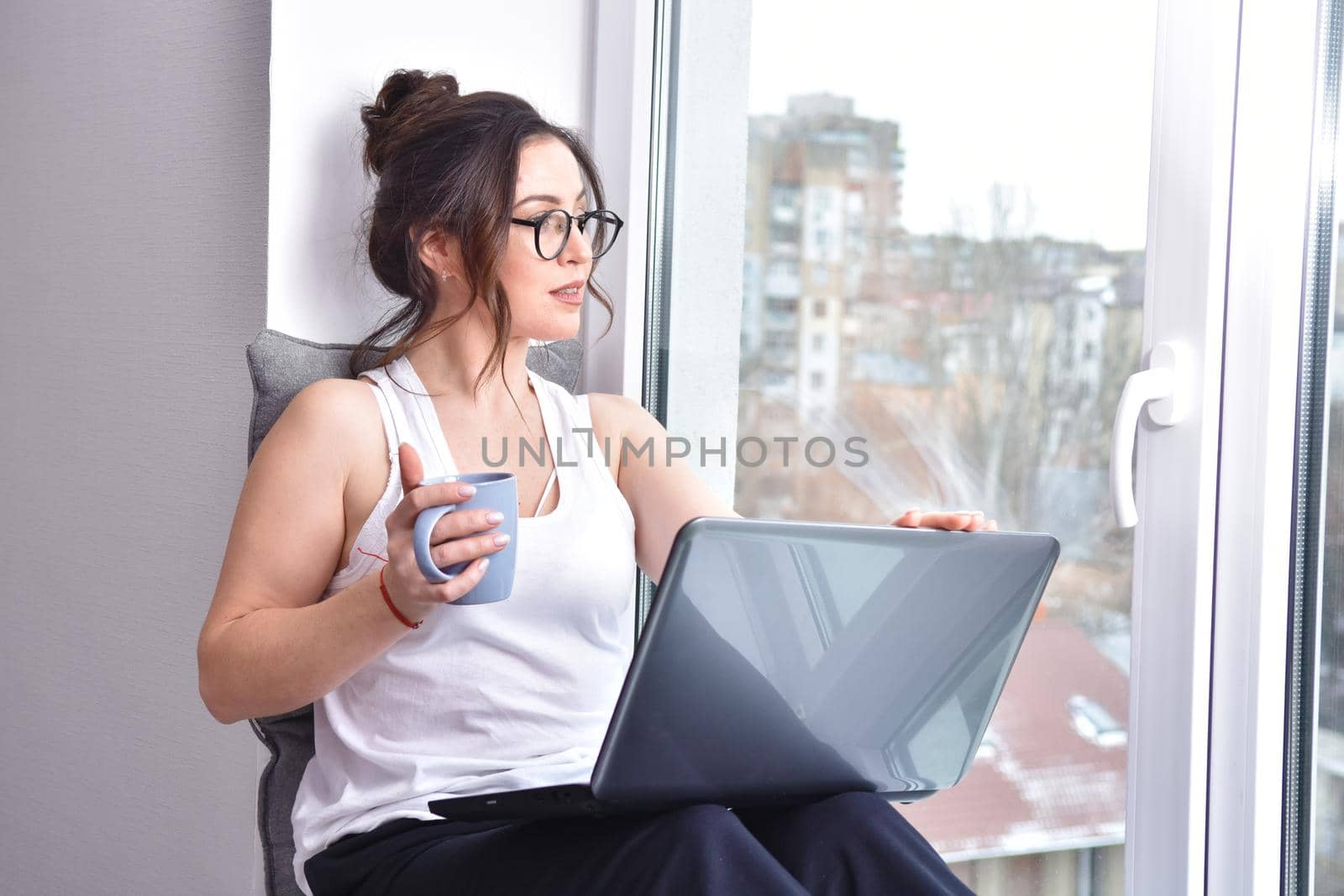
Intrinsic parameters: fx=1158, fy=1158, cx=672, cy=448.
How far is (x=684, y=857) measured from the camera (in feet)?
2.90

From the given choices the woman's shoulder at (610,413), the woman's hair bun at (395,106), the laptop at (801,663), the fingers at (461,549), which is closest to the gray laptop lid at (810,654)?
the laptop at (801,663)

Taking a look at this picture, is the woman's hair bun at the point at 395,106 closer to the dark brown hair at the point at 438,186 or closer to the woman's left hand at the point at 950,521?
the dark brown hair at the point at 438,186

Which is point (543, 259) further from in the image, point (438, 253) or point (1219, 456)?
point (1219, 456)

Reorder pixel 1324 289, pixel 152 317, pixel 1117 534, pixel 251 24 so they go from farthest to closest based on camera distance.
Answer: pixel 152 317, pixel 251 24, pixel 1117 534, pixel 1324 289

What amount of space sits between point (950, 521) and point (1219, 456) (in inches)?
11.8

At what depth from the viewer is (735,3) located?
69.8 inches

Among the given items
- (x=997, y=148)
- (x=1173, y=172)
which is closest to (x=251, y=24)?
(x=997, y=148)

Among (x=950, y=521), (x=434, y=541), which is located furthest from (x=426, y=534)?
(x=950, y=521)

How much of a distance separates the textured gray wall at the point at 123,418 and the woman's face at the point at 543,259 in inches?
14.9

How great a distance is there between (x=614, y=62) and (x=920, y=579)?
3.75 feet

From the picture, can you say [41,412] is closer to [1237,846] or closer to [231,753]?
[231,753]

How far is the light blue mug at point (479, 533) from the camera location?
91 centimetres

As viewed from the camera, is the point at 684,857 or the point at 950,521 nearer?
the point at 684,857

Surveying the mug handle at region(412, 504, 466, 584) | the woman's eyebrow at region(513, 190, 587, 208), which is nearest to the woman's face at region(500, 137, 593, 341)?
the woman's eyebrow at region(513, 190, 587, 208)
